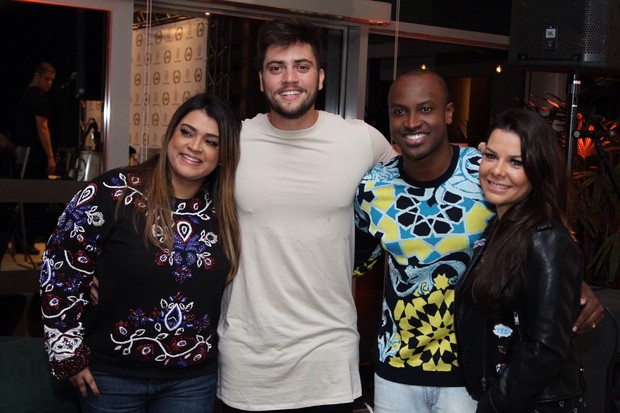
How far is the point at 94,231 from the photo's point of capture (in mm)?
2404

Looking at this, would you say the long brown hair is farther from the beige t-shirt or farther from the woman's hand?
the woman's hand

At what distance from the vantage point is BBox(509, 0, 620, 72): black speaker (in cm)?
384

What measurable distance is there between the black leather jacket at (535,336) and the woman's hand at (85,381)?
3.53 feet

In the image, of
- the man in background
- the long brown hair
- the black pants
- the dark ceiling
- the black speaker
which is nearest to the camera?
the long brown hair

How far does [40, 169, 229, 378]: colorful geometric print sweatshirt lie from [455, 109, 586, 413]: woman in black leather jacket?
2.62 feet

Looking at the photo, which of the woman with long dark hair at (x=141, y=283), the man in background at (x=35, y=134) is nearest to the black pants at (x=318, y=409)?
the woman with long dark hair at (x=141, y=283)

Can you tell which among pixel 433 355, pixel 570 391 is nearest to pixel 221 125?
pixel 433 355

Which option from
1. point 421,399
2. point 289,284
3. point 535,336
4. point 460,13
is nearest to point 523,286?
point 535,336

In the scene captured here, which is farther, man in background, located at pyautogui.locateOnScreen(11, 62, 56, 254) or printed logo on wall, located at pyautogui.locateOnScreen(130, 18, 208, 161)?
printed logo on wall, located at pyautogui.locateOnScreen(130, 18, 208, 161)

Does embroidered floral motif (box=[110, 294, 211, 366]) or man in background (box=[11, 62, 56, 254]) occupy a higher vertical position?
man in background (box=[11, 62, 56, 254])

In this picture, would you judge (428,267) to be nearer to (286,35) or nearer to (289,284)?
(289,284)

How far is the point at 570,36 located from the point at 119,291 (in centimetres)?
248

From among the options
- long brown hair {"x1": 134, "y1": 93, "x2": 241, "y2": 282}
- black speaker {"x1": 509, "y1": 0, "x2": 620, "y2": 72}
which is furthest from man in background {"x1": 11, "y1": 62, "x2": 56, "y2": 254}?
black speaker {"x1": 509, "y1": 0, "x2": 620, "y2": 72}

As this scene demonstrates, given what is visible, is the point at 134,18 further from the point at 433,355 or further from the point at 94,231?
the point at 433,355
